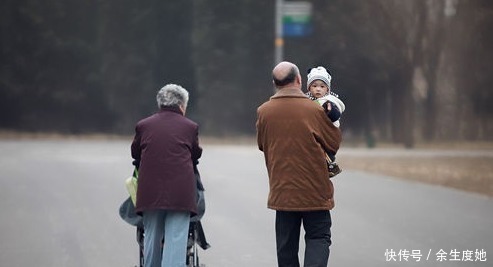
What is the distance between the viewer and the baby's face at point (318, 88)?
23.6 ft

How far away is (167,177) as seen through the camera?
24.3 ft

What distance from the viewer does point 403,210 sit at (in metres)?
14.9

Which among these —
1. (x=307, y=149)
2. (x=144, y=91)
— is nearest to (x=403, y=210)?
(x=307, y=149)

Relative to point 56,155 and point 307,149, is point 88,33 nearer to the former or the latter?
point 56,155

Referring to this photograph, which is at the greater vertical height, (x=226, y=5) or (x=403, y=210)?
(x=226, y=5)

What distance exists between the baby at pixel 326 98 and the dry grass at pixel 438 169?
1131 centimetres

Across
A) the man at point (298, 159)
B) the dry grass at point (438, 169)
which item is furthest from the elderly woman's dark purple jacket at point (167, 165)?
the dry grass at point (438, 169)

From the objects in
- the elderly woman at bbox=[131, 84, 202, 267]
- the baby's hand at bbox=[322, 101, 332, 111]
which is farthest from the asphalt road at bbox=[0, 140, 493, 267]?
the baby's hand at bbox=[322, 101, 332, 111]

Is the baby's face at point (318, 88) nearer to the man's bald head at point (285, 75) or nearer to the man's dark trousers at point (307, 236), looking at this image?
the man's bald head at point (285, 75)

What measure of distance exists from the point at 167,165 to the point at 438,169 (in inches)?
731

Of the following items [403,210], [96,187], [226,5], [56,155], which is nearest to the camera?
[403,210]

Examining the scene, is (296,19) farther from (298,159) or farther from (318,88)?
(298,159)

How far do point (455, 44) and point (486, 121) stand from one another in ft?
15.4

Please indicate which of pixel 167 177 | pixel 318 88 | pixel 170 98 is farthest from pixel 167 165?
pixel 318 88
